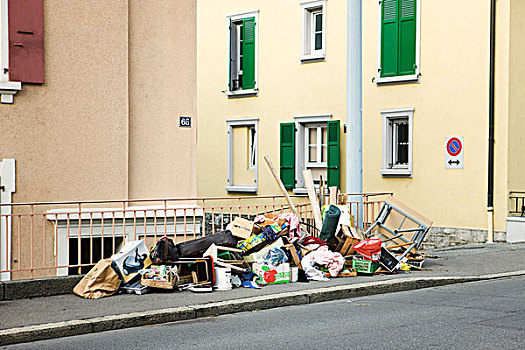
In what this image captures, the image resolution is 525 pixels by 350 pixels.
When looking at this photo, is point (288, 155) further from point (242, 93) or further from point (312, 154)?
point (242, 93)

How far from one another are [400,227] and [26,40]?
6526 mm

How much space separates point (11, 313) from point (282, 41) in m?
15.7

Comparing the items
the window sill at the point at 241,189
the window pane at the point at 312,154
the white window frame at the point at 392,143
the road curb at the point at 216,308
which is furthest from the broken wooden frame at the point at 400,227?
the window sill at the point at 241,189

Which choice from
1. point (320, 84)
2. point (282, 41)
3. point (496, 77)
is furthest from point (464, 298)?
point (282, 41)

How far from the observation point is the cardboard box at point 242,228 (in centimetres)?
1105

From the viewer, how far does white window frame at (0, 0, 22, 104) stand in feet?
37.2

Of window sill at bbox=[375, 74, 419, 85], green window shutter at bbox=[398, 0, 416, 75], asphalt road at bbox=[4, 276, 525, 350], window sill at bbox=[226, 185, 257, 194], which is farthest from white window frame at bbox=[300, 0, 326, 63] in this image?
asphalt road at bbox=[4, 276, 525, 350]

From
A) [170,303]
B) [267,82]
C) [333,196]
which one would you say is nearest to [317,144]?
[267,82]

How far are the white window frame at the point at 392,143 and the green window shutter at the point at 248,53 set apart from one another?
526 cm

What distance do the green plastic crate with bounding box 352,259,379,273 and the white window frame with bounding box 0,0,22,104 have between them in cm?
553

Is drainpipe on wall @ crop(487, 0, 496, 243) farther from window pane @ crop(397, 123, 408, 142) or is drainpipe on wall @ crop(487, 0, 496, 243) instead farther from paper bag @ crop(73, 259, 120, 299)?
paper bag @ crop(73, 259, 120, 299)

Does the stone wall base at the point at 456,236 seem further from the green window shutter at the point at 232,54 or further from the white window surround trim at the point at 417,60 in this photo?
the green window shutter at the point at 232,54

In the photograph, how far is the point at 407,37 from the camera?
771 inches

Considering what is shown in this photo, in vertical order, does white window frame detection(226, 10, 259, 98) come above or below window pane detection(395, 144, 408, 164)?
above
